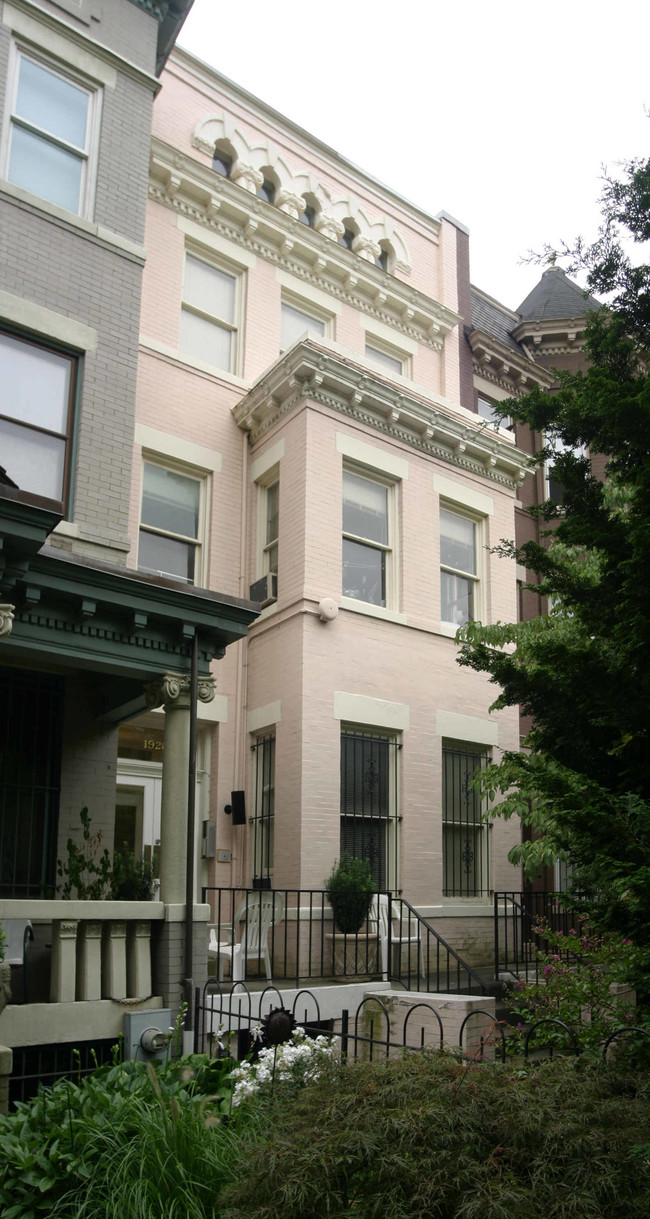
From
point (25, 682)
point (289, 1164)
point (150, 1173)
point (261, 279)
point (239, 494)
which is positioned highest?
point (261, 279)

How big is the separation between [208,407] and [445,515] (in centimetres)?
390

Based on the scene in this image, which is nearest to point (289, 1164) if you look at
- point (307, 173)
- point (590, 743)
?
point (590, 743)

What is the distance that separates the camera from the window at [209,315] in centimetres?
1473

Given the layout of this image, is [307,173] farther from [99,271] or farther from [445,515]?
[99,271]

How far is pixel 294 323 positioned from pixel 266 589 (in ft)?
16.6

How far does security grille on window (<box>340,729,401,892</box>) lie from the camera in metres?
12.7

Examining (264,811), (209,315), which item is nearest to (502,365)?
(209,315)

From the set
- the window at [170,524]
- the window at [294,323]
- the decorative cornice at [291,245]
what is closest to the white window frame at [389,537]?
the window at [170,524]

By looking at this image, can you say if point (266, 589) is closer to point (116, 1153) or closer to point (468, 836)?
point (468, 836)

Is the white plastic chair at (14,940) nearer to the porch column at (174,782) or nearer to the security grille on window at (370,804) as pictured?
the porch column at (174,782)

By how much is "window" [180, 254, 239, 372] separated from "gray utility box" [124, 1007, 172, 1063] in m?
9.48

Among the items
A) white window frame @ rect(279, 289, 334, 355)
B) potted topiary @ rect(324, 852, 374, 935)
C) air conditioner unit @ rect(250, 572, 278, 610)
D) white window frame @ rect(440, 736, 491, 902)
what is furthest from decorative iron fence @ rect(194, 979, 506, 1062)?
white window frame @ rect(279, 289, 334, 355)

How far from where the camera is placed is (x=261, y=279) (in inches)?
613

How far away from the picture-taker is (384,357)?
17.5m
